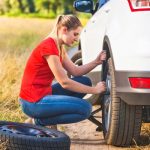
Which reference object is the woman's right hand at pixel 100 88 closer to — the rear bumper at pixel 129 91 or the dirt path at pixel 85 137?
the rear bumper at pixel 129 91

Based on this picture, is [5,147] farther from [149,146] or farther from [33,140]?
[149,146]

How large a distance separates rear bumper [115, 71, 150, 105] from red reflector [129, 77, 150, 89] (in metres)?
0.03

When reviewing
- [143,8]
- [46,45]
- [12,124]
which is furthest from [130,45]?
[12,124]

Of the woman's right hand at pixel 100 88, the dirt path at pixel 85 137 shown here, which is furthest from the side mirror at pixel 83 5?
the woman's right hand at pixel 100 88

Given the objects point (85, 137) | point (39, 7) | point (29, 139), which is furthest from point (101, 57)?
point (39, 7)

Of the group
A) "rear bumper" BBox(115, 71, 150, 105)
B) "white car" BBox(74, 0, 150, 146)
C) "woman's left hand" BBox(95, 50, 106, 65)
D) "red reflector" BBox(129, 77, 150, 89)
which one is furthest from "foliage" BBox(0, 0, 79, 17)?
"red reflector" BBox(129, 77, 150, 89)

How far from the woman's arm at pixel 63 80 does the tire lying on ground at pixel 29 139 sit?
0.54 meters

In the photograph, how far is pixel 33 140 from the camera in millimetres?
5676

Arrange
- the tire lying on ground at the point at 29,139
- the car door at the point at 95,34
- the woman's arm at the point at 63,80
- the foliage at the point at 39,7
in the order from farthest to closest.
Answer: the foliage at the point at 39,7 → the car door at the point at 95,34 → the woman's arm at the point at 63,80 → the tire lying on ground at the point at 29,139

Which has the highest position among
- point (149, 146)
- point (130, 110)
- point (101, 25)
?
point (101, 25)

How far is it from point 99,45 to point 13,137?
2.05 m

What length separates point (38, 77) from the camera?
21.9 ft

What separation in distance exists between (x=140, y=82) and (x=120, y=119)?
513 mm

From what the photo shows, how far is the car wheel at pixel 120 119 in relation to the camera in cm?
647
